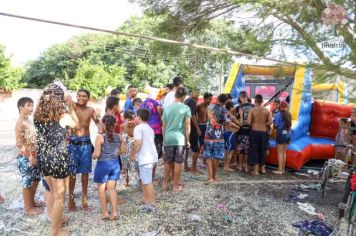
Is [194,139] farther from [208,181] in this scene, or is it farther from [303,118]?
[303,118]

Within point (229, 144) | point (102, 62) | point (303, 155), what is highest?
point (102, 62)

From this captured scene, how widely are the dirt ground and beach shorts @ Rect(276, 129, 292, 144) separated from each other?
1032 millimetres

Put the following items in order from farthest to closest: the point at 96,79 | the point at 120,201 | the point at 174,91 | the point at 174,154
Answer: the point at 96,79 → the point at 174,91 → the point at 174,154 → the point at 120,201

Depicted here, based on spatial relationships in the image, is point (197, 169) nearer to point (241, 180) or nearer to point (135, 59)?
point (241, 180)

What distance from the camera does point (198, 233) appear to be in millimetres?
3791

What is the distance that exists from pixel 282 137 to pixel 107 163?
4088 millimetres

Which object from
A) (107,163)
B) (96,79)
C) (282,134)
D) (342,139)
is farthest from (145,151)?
(96,79)

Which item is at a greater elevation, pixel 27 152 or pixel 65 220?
pixel 27 152

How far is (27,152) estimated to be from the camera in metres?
3.99

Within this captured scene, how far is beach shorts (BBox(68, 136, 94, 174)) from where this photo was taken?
4.21m

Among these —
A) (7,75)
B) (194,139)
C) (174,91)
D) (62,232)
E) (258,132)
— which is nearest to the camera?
(62,232)

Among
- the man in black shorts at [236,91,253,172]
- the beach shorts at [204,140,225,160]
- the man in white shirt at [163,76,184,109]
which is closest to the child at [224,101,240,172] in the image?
the man in black shorts at [236,91,253,172]

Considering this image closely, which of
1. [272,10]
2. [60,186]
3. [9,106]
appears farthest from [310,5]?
[9,106]

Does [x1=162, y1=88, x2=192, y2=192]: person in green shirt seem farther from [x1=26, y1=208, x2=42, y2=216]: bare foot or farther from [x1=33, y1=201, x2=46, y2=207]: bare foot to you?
[x1=26, y1=208, x2=42, y2=216]: bare foot
